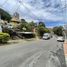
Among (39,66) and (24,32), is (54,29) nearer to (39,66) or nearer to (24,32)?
(24,32)

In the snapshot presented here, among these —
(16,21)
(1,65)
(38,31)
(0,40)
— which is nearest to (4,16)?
(16,21)

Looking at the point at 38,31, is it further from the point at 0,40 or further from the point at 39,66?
the point at 39,66

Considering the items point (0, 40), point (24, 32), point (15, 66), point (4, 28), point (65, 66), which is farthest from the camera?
point (24, 32)

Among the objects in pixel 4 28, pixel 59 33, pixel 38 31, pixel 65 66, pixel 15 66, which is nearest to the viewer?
pixel 15 66

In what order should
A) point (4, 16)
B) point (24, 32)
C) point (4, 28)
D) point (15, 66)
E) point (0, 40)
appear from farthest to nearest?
point (4, 16)
point (24, 32)
point (4, 28)
point (0, 40)
point (15, 66)

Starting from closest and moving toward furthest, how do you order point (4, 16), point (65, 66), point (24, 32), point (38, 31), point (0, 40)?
point (65, 66) < point (0, 40) < point (24, 32) < point (4, 16) < point (38, 31)

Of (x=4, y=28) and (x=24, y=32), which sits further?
(x=24, y=32)

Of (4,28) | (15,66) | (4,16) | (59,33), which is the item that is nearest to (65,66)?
(15,66)

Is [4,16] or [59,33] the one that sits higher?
[4,16]

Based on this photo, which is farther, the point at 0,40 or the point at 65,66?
the point at 0,40

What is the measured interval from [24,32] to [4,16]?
1932cm

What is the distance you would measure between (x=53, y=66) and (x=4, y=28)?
3459 cm

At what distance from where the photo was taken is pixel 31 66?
1335 centimetres

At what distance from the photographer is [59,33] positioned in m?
117
